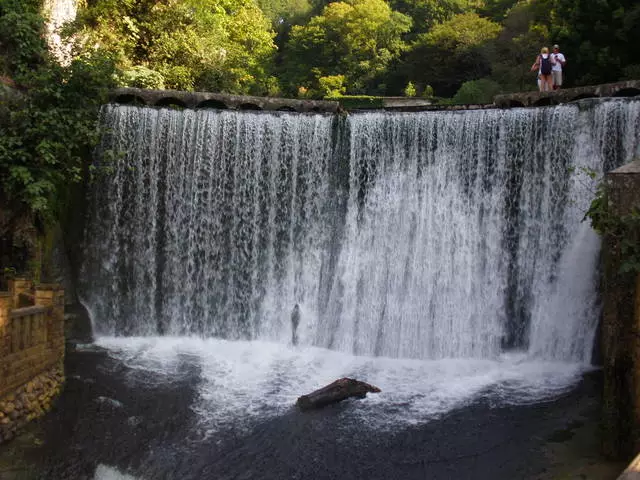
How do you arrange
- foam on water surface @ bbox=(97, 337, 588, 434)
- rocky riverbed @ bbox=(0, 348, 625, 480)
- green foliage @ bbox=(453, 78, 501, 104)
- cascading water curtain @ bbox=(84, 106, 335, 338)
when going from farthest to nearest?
green foliage @ bbox=(453, 78, 501, 104), cascading water curtain @ bbox=(84, 106, 335, 338), foam on water surface @ bbox=(97, 337, 588, 434), rocky riverbed @ bbox=(0, 348, 625, 480)

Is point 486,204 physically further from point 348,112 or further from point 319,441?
point 319,441

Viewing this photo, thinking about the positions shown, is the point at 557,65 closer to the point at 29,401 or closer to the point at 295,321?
the point at 295,321

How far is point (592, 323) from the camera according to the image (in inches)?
435

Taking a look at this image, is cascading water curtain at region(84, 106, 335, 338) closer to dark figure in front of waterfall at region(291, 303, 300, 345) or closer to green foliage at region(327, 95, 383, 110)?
dark figure in front of waterfall at region(291, 303, 300, 345)

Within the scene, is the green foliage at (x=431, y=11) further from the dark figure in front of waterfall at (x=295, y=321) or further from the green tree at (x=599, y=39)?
the dark figure in front of waterfall at (x=295, y=321)

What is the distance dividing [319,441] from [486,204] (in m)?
5.53

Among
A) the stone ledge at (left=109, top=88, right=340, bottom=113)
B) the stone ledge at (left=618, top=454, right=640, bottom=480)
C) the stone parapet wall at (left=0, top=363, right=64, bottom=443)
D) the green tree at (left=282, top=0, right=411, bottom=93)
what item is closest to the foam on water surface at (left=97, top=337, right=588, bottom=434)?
the stone parapet wall at (left=0, top=363, right=64, bottom=443)

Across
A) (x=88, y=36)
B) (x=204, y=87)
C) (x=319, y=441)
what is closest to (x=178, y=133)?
(x=88, y=36)

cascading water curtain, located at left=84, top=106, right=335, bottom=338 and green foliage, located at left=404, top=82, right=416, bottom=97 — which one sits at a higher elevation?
green foliage, located at left=404, top=82, right=416, bottom=97

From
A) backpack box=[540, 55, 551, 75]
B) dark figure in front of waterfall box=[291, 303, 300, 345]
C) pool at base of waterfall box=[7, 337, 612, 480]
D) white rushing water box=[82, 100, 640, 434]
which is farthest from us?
backpack box=[540, 55, 551, 75]

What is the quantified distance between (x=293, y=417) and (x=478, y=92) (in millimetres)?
13353

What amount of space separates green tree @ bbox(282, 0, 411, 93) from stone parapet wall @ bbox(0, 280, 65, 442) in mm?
19156

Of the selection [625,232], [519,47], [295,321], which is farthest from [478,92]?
[625,232]

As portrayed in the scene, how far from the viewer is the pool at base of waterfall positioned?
824 cm
